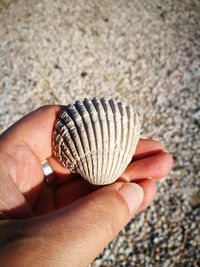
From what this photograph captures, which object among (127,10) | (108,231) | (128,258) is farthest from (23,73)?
(108,231)

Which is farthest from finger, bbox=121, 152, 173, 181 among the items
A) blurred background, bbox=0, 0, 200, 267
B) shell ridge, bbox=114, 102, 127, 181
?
blurred background, bbox=0, 0, 200, 267

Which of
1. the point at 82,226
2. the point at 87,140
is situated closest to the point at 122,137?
the point at 87,140

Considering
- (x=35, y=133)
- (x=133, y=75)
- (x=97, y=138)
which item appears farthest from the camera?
(x=133, y=75)

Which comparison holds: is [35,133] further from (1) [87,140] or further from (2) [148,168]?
(2) [148,168]

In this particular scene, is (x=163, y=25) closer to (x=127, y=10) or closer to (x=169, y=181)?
(x=127, y=10)

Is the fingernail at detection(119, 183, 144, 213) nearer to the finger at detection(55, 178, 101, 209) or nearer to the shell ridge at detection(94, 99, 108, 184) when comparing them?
Answer: the shell ridge at detection(94, 99, 108, 184)

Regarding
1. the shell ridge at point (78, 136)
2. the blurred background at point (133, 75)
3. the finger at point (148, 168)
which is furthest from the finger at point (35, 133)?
the blurred background at point (133, 75)
